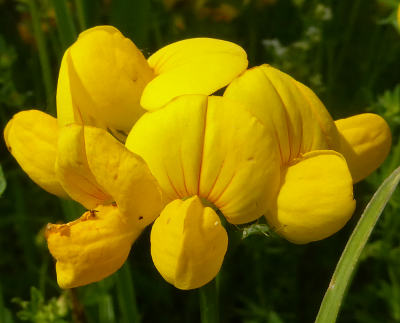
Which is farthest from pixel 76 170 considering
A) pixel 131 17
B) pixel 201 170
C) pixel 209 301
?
pixel 131 17

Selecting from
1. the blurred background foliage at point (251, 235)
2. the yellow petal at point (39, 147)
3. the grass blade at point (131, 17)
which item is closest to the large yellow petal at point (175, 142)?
the yellow petal at point (39, 147)

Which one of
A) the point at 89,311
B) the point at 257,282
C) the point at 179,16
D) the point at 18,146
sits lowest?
the point at 257,282

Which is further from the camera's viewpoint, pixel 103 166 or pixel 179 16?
pixel 179 16

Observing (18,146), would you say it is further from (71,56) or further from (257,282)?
(257,282)

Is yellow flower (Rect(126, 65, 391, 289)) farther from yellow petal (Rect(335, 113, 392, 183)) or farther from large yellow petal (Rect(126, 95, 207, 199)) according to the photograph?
yellow petal (Rect(335, 113, 392, 183))

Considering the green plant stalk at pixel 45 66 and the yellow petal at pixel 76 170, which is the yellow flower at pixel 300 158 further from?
the green plant stalk at pixel 45 66

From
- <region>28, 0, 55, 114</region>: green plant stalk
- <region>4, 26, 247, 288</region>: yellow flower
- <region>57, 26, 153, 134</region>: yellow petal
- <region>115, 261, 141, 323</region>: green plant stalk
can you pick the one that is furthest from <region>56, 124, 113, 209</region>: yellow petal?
<region>28, 0, 55, 114</region>: green plant stalk

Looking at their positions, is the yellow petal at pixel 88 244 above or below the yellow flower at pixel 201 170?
below

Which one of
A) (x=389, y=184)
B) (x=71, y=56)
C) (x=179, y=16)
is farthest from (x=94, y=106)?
(x=179, y=16)

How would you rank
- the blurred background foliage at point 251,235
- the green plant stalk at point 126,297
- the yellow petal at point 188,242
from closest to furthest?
the yellow petal at point 188,242 → the green plant stalk at point 126,297 → the blurred background foliage at point 251,235
